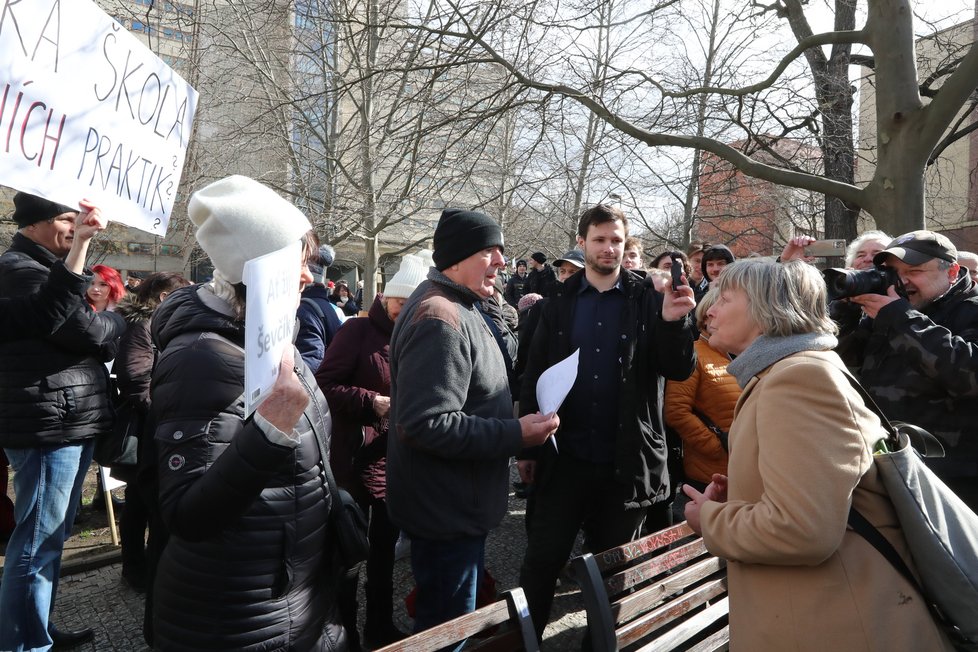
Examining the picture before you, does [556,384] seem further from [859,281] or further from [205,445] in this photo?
[205,445]

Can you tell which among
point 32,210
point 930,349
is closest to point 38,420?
point 32,210

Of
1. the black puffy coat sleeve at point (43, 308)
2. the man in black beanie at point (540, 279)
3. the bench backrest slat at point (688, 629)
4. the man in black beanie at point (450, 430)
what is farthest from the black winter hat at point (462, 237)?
the bench backrest slat at point (688, 629)

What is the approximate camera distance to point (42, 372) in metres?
2.66

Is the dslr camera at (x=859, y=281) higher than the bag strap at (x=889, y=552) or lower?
higher

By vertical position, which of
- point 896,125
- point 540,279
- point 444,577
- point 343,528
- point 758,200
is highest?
point 758,200

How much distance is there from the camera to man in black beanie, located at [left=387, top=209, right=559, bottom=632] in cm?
211

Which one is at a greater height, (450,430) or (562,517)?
(450,430)

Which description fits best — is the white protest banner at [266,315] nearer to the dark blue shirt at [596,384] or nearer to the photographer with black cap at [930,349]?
the dark blue shirt at [596,384]

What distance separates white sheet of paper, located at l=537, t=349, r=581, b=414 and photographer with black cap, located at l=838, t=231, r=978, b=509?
1.21 meters

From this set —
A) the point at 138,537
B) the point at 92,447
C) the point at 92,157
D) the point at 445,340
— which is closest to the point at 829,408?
the point at 445,340

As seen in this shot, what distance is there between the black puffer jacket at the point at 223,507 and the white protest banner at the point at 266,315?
0.18 metres

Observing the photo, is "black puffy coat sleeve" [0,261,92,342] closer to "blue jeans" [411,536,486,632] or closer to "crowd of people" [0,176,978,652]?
"crowd of people" [0,176,978,652]

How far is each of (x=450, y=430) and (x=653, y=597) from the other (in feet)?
2.88

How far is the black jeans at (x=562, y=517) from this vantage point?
2.86 metres
